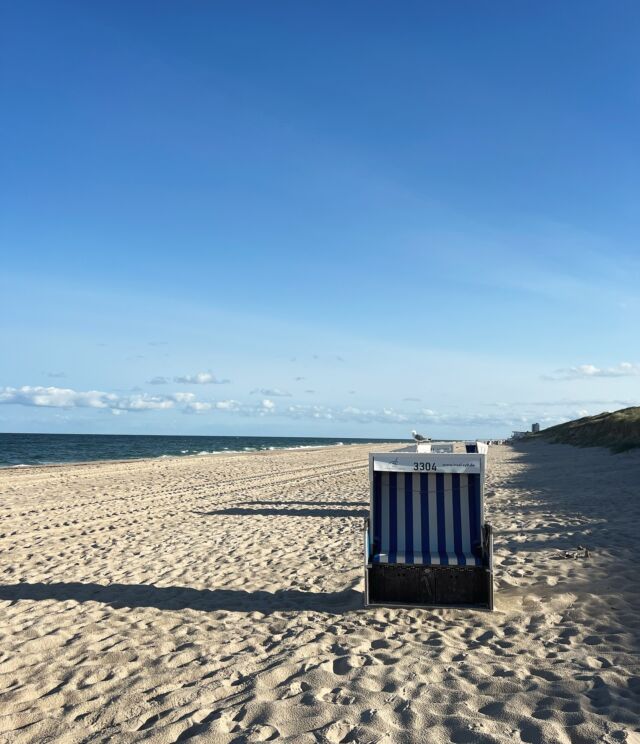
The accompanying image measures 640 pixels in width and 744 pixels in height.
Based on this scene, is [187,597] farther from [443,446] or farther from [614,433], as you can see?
[614,433]

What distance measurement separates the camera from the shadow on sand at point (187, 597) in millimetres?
6055

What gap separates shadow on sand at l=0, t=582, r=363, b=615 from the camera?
6.05 metres

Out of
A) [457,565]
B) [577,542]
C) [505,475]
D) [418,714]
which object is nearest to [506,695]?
[418,714]

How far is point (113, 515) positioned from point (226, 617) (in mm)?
7936

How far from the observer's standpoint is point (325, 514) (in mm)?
12203

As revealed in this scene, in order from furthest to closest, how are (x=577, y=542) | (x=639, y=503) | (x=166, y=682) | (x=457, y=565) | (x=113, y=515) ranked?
(x=113, y=515)
(x=639, y=503)
(x=577, y=542)
(x=457, y=565)
(x=166, y=682)

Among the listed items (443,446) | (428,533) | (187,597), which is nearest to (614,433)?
(443,446)

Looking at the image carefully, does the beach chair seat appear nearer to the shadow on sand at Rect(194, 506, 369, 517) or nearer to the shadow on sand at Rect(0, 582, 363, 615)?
the shadow on sand at Rect(0, 582, 363, 615)

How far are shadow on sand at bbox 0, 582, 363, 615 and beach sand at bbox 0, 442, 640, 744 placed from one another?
4 cm

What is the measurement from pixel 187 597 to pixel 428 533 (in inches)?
106

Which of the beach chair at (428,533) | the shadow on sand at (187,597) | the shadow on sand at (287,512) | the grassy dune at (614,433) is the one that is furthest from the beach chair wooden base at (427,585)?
the grassy dune at (614,433)

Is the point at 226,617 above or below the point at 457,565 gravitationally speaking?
below

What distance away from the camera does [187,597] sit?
6.42 meters

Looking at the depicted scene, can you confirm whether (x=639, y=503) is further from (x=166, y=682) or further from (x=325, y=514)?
(x=166, y=682)
